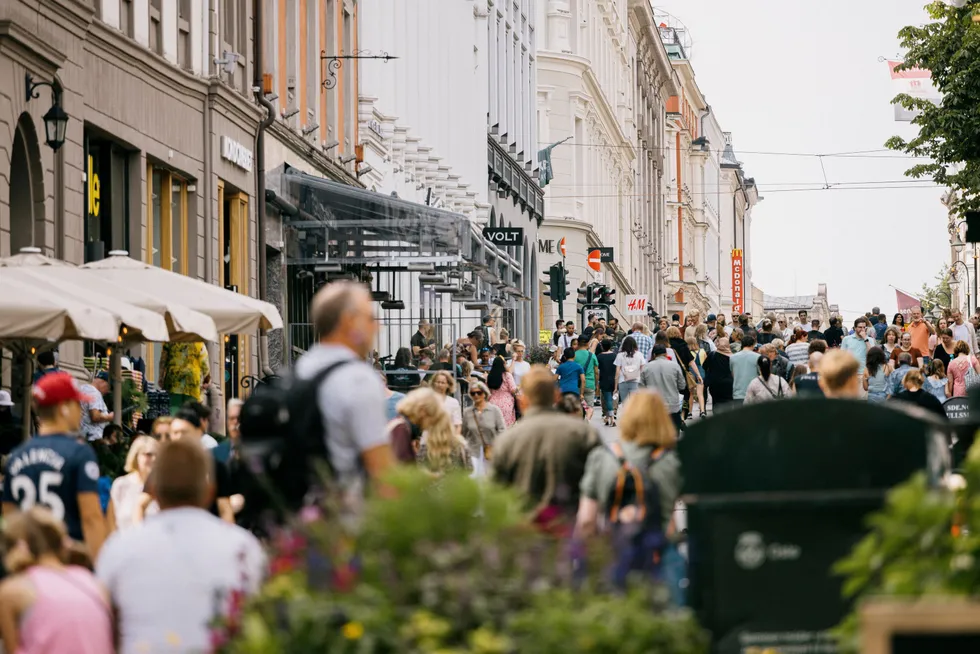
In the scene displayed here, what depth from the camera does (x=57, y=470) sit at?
9484mm

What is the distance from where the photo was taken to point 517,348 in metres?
29.9

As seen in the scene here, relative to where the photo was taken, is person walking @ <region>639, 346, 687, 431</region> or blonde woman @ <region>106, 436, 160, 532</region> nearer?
blonde woman @ <region>106, 436, 160, 532</region>

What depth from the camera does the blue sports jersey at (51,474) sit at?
9.48m

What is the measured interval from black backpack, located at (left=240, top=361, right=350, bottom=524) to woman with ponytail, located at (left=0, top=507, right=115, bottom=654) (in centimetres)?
76

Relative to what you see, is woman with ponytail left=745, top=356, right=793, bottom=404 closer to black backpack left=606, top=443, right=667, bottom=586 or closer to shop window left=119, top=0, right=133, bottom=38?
shop window left=119, top=0, right=133, bottom=38

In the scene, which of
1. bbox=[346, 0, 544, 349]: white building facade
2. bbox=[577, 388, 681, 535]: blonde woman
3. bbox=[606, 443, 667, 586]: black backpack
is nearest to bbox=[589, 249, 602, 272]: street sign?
bbox=[346, 0, 544, 349]: white building facade

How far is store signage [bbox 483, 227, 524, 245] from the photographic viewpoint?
143 ft

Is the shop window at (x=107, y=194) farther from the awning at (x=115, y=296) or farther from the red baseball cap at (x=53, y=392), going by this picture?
the red baseball cap at (x=53, y=392)

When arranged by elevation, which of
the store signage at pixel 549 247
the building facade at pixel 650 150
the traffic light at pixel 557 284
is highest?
the building facade at pixel 650 150

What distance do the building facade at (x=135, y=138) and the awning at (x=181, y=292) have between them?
1.78 m

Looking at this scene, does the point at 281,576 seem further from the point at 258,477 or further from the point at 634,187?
the point at 634,187

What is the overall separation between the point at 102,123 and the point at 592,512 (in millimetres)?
14262

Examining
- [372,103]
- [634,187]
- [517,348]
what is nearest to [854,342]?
[517,348]

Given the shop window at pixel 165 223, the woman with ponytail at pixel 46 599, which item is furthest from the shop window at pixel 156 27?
the woman with ponytail at pixel 46 599
